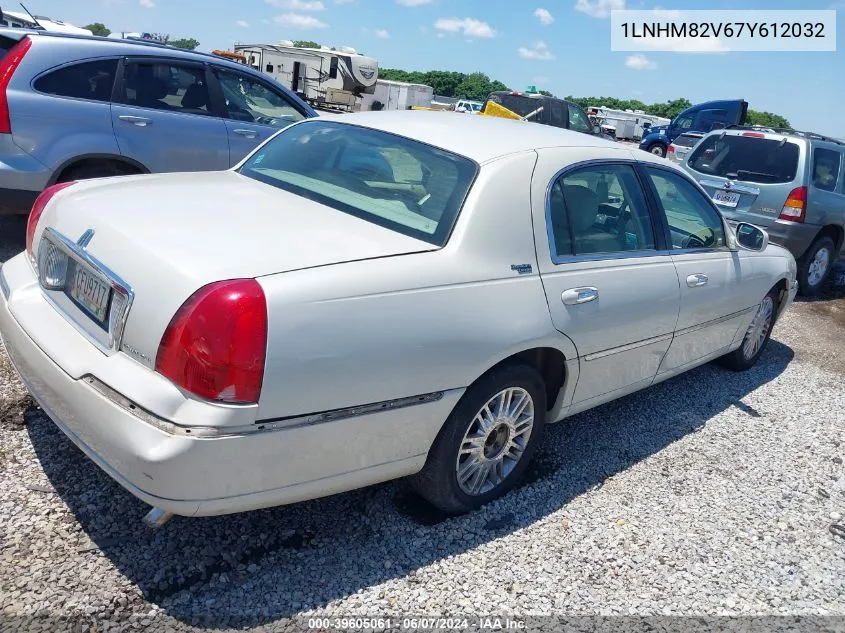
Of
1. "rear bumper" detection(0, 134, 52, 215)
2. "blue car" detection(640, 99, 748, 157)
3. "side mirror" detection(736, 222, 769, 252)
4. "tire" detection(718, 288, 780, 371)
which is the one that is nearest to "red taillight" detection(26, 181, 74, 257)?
"rear bumper" detection(0, 134, 52, 215)

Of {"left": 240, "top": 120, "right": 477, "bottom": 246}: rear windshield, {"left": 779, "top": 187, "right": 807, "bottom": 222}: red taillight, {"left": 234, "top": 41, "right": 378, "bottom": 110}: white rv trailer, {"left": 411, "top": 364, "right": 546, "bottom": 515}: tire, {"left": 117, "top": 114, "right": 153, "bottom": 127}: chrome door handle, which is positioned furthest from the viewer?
{"left": 234, "top": 41, "right": 378, "bottom": 110}: white rv trailer

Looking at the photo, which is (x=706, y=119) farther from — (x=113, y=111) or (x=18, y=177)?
(x=18, y=177)

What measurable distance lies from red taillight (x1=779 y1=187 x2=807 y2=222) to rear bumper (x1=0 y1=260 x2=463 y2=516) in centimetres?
646

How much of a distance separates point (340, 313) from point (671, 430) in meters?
2.73

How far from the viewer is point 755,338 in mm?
5293

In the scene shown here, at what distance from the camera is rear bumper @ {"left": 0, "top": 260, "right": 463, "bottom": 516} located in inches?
82.7

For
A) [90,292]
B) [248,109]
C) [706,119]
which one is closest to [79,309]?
[90,292]

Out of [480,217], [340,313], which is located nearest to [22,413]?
[340,313]

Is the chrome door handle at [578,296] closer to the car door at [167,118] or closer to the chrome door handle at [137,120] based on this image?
the car door at [167,118]

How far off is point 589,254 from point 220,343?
1885 mm

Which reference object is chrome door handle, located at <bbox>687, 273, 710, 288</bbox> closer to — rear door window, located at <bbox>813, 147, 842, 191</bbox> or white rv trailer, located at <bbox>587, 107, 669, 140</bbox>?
rear door window, located at <bbox>813, 147, 842, 191</bbox>

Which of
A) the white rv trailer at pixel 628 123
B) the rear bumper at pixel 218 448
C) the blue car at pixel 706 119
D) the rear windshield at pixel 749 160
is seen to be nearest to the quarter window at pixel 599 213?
the rear bumper at pixel 218 448

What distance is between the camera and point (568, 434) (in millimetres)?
3936

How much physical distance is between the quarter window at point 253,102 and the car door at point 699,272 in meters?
3.87
